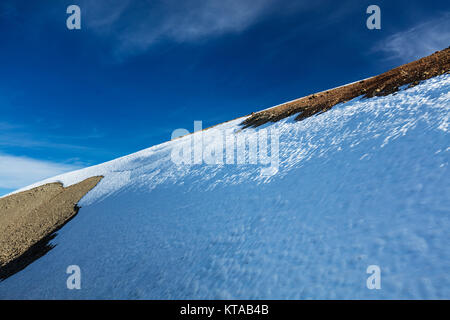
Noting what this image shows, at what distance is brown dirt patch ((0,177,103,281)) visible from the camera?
20562 mm

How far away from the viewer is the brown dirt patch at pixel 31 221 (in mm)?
20562

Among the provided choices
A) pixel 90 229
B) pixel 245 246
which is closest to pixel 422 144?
pixel 245 246

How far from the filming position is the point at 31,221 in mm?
29281

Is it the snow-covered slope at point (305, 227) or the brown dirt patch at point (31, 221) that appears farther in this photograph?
the brown dirt patch at point (31, 221)

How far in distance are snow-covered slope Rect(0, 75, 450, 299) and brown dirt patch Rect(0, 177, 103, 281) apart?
3856 mm

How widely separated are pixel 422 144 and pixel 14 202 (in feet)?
190

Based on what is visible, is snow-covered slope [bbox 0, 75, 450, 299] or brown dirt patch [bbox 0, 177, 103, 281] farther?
brown dirt patch [bbox 0, 177, 103, 281]

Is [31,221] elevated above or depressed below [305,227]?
above

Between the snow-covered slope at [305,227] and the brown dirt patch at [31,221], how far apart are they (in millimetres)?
3856

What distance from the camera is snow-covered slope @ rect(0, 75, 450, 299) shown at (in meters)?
6.95

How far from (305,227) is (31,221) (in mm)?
35194

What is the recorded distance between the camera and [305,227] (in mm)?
9398

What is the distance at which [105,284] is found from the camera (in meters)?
12.0

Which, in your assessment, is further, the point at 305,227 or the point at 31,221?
the point at 31,221
